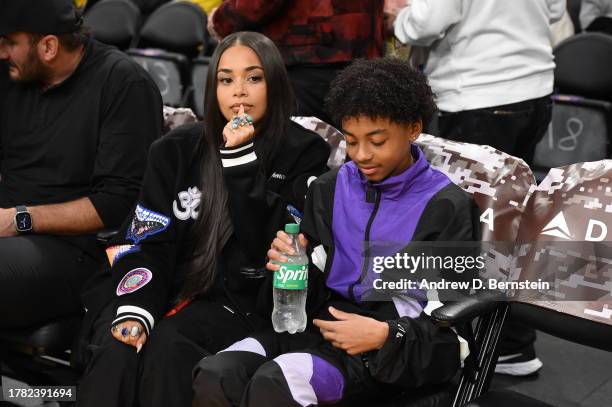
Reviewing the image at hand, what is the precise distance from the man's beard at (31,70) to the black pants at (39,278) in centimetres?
59

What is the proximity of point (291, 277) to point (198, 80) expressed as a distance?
13.8 feet

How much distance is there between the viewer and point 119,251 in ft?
9.10

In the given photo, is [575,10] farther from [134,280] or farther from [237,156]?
[134,280]

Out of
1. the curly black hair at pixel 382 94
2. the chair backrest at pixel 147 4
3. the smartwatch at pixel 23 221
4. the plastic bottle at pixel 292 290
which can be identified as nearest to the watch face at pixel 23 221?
the smartwatch at pixel 23 221

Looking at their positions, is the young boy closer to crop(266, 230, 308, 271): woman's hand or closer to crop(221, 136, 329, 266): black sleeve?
crop(266, 230, 308, 271): woman's hand

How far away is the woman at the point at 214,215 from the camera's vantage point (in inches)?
99.7

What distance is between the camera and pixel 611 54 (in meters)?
4.70

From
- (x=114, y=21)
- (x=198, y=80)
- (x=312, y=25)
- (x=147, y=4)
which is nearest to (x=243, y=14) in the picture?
(x=312, y=25)

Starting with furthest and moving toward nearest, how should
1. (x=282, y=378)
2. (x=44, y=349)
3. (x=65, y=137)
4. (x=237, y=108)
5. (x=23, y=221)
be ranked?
(x=65, y=137) < (x=23, y=221) < (x=44, y=349) < (x=237, y=108) < (x=282, y=378)

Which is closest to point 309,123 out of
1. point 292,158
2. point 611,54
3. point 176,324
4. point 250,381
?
point 292,158

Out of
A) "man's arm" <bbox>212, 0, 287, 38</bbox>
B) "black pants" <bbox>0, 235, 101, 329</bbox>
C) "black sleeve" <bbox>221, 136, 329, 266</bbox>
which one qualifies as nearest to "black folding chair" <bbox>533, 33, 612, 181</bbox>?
"man's arm" <bbox>212, 0, 287, 38</bbox>

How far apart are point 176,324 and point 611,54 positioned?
319 centimetres

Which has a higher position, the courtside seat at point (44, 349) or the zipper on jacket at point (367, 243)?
the zipper on jacket at point (367, 243)

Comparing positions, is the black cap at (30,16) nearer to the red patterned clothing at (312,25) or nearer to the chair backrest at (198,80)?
the red patterned clothing at (312,25)
